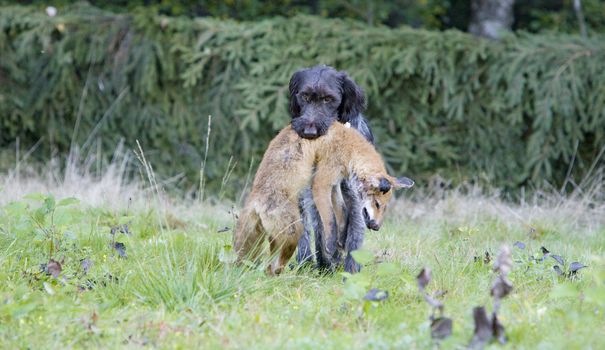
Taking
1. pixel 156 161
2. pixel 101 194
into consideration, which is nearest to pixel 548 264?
pixel 101 194

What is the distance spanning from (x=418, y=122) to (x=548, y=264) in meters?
5.69

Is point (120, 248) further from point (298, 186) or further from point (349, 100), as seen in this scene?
point (349, 100)

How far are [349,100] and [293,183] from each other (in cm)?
140

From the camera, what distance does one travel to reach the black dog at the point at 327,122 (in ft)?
19.9

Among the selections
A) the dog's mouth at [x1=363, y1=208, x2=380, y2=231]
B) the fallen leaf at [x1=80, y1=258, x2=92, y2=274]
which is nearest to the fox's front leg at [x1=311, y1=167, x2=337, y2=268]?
the dog's mouth at [x1=363, y1=208, x2=380, y2=231]

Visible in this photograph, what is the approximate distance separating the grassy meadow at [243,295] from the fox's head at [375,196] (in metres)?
0.21

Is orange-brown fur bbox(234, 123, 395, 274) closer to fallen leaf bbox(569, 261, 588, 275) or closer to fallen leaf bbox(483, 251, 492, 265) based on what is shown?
fallen leaf bbox(483, 251, 492, 265)

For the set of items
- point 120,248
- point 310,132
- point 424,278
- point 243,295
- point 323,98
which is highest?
point 323,98

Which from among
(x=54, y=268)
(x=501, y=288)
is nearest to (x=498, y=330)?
(x=501, y=288)

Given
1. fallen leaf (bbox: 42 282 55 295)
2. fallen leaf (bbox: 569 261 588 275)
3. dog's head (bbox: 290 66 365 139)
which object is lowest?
fallen leaf (bbox: 42 282 55 295)

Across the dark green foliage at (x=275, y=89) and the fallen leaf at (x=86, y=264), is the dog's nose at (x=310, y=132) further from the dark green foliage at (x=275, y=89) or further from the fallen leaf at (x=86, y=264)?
the dark green foliage at (x=275, y=89)

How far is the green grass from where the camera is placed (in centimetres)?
458

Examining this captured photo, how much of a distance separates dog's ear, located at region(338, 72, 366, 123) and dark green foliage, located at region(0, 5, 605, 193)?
3989mm

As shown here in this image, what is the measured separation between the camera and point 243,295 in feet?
17.2
